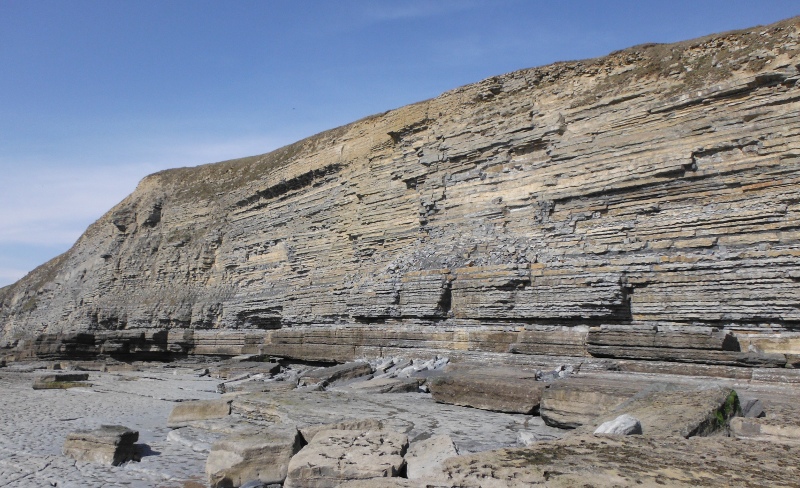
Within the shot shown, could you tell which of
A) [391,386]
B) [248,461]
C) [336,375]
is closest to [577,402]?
[248,461]

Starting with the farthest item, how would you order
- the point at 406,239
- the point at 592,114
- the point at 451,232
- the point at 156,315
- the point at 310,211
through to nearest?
the point at 156,315 → the point at 310,211 → the point at 406,239 → the point at 451,232 → the point at 592,114

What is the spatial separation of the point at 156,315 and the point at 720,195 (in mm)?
25573

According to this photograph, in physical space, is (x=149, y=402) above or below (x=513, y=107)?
below

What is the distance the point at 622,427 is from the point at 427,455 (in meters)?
1.45

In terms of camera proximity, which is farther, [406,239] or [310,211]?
→ [310,211]

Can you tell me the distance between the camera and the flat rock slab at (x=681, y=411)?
4309 millimetres

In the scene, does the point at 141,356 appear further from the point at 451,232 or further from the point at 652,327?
the point at 652,327

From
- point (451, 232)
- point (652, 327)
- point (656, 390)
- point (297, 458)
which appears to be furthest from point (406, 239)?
point (297, 458)

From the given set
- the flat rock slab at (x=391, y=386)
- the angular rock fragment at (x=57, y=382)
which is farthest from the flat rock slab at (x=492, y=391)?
the angular rock fragment at (x=57, y=382)

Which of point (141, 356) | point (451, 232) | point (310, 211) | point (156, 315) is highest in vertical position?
point (310, 211)

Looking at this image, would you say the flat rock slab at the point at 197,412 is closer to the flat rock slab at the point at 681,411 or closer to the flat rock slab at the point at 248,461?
the flat rock slab at the point at 248,461

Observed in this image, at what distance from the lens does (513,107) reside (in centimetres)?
1603

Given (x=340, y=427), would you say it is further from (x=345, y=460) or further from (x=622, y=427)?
(x=622, y=427)

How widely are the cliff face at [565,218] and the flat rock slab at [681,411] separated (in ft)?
12.6
